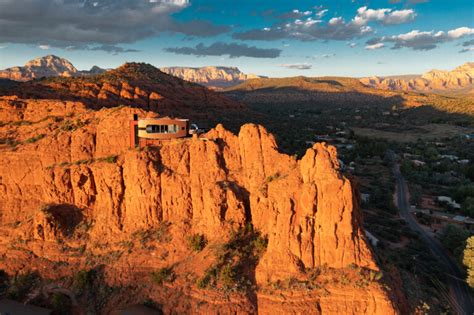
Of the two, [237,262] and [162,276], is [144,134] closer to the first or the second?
[162,276]

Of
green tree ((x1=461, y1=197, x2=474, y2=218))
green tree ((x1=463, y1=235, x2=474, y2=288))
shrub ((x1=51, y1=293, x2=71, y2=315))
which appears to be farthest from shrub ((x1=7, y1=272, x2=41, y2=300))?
green tree ((x1=461, y1=197, x2=474, y2=218))

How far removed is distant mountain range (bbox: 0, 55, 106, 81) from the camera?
162 meters

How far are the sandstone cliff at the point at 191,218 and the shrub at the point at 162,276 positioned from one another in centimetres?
16

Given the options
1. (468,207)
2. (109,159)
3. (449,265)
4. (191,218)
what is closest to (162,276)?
(191,218)

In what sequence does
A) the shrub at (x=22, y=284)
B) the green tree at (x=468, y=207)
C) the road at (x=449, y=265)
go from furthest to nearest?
the green tree at (x=468, y=207) → the road at (x=449, y=265) → the shrub at (x=22, y=284)

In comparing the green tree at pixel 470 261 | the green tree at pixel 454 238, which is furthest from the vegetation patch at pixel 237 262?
the green tree at pixel 454 238

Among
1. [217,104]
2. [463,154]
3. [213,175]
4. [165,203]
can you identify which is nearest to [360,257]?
[213,175]

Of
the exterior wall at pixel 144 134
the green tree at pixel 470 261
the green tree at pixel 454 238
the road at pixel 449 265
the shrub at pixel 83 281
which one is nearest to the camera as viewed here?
the shrub at pixel 83 281

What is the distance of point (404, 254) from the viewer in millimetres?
33938

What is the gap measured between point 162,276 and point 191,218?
4.04m

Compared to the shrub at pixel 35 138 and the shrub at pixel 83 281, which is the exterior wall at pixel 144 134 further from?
the shrub at pixel 83 281

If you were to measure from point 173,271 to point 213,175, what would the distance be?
6.34 metres

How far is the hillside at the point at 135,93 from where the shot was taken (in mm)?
58375

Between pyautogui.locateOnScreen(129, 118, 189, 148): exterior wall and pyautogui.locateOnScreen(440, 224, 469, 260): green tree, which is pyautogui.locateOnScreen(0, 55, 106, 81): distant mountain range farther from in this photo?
pyautogui.locateOnScreen(440, 224, 469, 260): green tree
